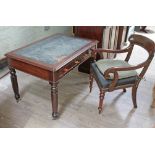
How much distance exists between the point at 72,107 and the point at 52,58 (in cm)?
69

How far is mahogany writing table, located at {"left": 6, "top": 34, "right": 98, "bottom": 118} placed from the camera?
1.63 metres

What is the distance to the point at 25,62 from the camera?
5.55 feet

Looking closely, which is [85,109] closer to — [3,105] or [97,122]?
[97,122]

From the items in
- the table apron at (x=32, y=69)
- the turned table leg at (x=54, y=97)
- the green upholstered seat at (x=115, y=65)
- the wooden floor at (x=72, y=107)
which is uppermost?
the table apron at (x=32, y=69)

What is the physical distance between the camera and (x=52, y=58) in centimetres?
172

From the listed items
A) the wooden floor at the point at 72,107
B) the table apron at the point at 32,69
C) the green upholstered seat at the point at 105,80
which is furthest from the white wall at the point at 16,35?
the green upholstered seat at the point at 105,80

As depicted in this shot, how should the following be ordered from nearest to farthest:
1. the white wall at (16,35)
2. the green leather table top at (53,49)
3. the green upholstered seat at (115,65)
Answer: the green leather table top at (53,49) → the green upholstered seat at (115,65) → the white wall at (16,35)

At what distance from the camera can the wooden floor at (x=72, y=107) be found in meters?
1.92

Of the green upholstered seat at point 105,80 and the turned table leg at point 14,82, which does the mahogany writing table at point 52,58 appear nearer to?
the turned table leg at point 14,82

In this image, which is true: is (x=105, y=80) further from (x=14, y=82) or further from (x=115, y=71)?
(x=14, y=82)

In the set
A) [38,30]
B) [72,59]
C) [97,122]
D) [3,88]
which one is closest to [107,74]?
[72,59]

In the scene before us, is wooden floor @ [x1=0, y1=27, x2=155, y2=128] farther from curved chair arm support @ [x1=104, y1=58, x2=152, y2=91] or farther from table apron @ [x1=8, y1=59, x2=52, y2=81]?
table apron @ [x1=8, y1=59, x2=52, y2=81]

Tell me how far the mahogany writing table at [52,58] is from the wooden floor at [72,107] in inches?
6.3

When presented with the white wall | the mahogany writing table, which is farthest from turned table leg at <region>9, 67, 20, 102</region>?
the white wall
